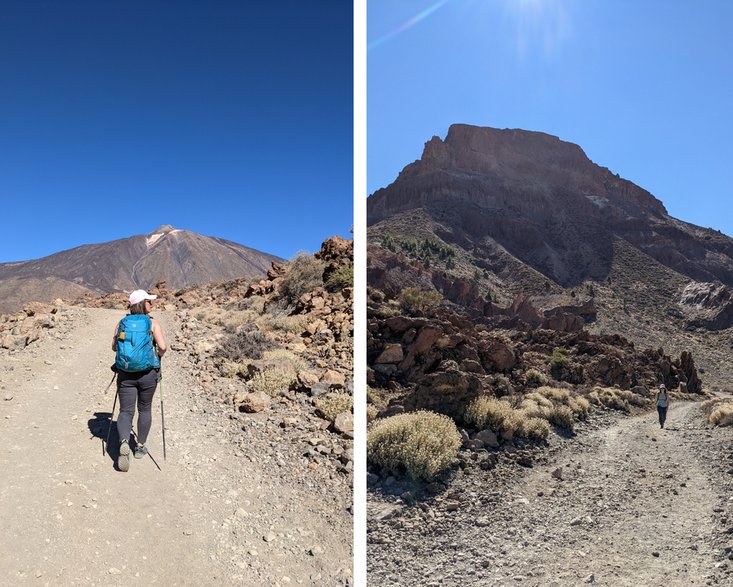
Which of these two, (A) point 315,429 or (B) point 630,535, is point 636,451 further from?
(A) point 315,429

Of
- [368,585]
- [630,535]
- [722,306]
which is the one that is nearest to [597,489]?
[630,535]

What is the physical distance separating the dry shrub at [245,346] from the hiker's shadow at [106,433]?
8.41 ft

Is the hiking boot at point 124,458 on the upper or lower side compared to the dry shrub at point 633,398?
lower

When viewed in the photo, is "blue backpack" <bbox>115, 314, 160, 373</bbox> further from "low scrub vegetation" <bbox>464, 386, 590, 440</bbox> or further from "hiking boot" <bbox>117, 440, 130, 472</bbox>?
"low scrub vegetation" <bbox>464, 386, 590, 440</bbox>

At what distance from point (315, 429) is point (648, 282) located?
7.25 meters

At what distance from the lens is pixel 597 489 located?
11.6 feet

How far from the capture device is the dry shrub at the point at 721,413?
366 centimetres

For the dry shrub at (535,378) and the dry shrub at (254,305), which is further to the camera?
the dry shrub at (254,305)

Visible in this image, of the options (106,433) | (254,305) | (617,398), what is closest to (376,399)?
(106,433)

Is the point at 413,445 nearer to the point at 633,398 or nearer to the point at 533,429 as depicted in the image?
the point at 533,429

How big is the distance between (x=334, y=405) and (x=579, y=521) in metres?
2.11

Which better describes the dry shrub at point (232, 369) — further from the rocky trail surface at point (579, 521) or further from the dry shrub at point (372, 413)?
the rocky trail surface at point (579, 521)

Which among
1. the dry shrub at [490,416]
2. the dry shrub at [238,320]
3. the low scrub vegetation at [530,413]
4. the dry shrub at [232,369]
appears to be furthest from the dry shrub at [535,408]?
the dry shrub at [238,320]

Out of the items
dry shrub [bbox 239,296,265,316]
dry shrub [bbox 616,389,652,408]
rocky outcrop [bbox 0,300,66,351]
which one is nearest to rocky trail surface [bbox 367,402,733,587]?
dry shrub [bbox 616,389,652,408]
